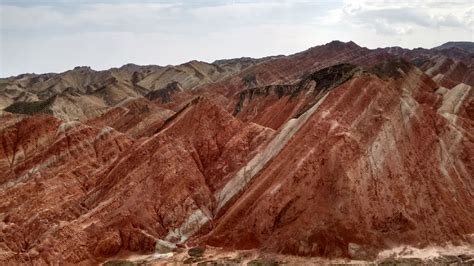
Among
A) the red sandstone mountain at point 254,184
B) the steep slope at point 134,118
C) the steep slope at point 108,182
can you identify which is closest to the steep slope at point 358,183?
the red sandstone mountain at point 254,184

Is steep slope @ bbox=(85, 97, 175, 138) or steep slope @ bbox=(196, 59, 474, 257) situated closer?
steep slope @ bbox=(196, 59, 474, 257)

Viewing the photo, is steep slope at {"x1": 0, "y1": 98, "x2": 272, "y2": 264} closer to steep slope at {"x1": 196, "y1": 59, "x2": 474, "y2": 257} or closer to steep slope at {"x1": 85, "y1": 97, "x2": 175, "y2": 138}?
steep slope at {"x1": 196, "y1": 59, "x2": 474, "y2": 257}

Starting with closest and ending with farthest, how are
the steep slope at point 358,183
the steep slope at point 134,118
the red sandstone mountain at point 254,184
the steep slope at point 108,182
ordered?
1. the steep slope at point 358,183
2. the red sandstone mountain at point 254,184
3. the steep slope at point 108,182
4. the steep slope at point 134,118

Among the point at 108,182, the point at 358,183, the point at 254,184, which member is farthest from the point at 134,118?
the point at 358,183

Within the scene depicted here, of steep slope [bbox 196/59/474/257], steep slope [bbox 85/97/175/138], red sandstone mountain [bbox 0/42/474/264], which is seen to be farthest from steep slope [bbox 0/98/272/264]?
steep slope [bbox 85/97/175/138]

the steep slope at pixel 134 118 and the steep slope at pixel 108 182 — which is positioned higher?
the steep slope at pixel 134 118

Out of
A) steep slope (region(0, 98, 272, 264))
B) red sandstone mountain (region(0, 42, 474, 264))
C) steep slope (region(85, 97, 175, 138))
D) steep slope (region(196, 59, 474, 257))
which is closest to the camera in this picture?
steep slope (region(196, 59, 474, 257))

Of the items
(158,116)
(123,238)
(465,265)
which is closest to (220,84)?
(158,116)

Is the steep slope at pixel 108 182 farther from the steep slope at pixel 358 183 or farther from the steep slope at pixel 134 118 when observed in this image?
the steep slope at pixel 134 118
